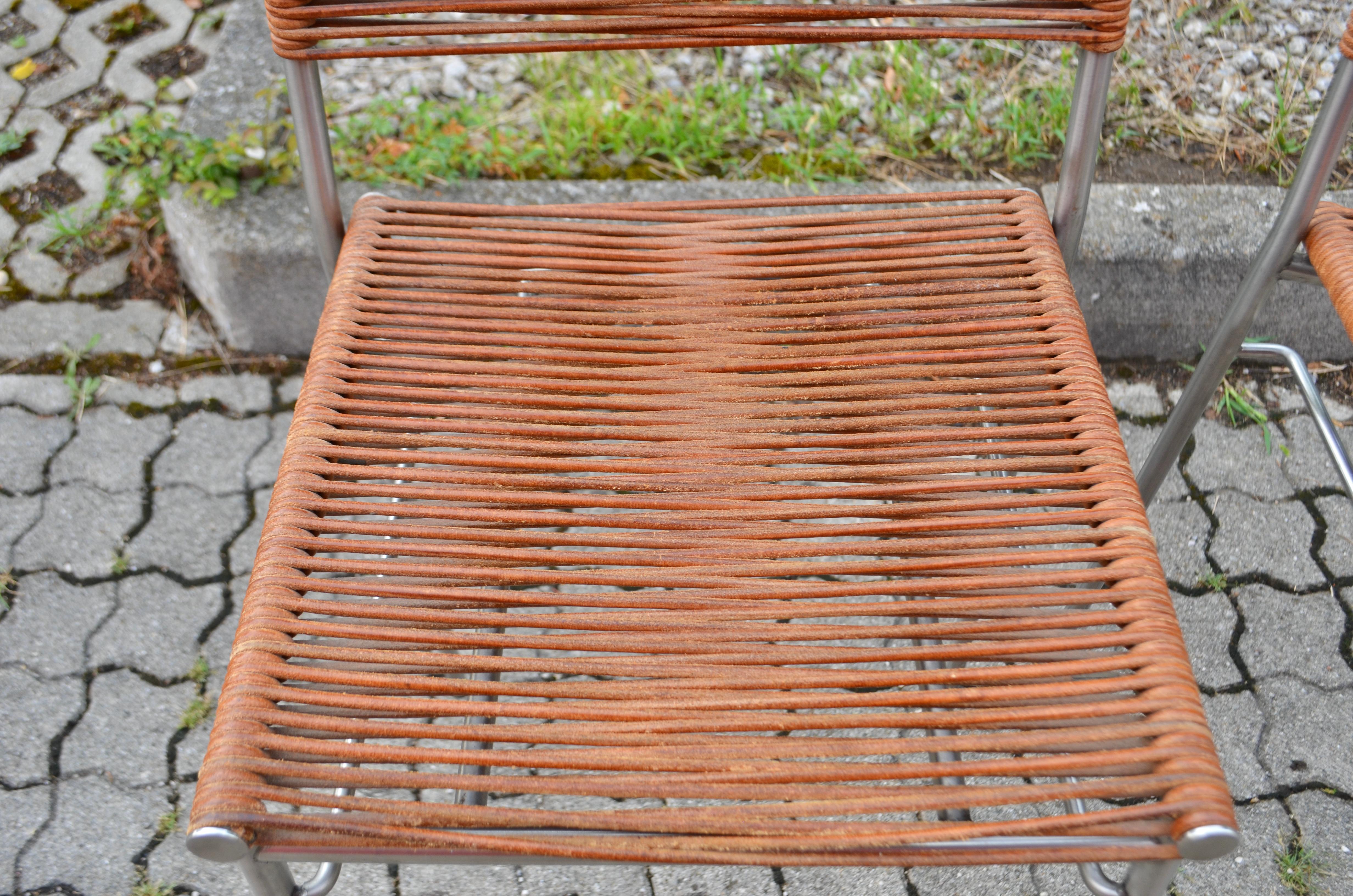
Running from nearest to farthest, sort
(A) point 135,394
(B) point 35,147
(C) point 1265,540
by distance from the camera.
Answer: (C) point 1265,540 → (A) point 135,394 → (B) point 35,147

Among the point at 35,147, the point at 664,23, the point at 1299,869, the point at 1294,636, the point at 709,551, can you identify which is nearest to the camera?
the point at 709,551

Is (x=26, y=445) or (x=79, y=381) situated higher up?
(x=79, y=381)

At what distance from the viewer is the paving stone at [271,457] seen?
1.75m

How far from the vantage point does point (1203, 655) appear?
1.52 meters

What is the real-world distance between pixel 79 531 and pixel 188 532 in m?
0.18

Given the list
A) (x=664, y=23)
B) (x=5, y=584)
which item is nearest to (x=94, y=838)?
(x=5, y=584)

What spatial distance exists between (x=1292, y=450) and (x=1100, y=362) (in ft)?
1.13

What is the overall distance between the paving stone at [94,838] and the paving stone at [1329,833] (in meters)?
1.50

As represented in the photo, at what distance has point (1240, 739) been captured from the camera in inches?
56.4

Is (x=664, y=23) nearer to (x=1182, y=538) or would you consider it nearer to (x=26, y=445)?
(x=1182, y=538)

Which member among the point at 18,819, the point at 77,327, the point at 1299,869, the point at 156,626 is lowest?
the point at 1299,869

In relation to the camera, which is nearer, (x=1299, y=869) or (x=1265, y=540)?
(x=1299, y=869)

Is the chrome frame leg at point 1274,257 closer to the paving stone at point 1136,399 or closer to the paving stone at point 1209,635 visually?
the paving stone at point 1209,635

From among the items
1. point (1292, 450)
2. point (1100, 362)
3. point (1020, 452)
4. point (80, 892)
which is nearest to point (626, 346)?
point (1020, 452)
